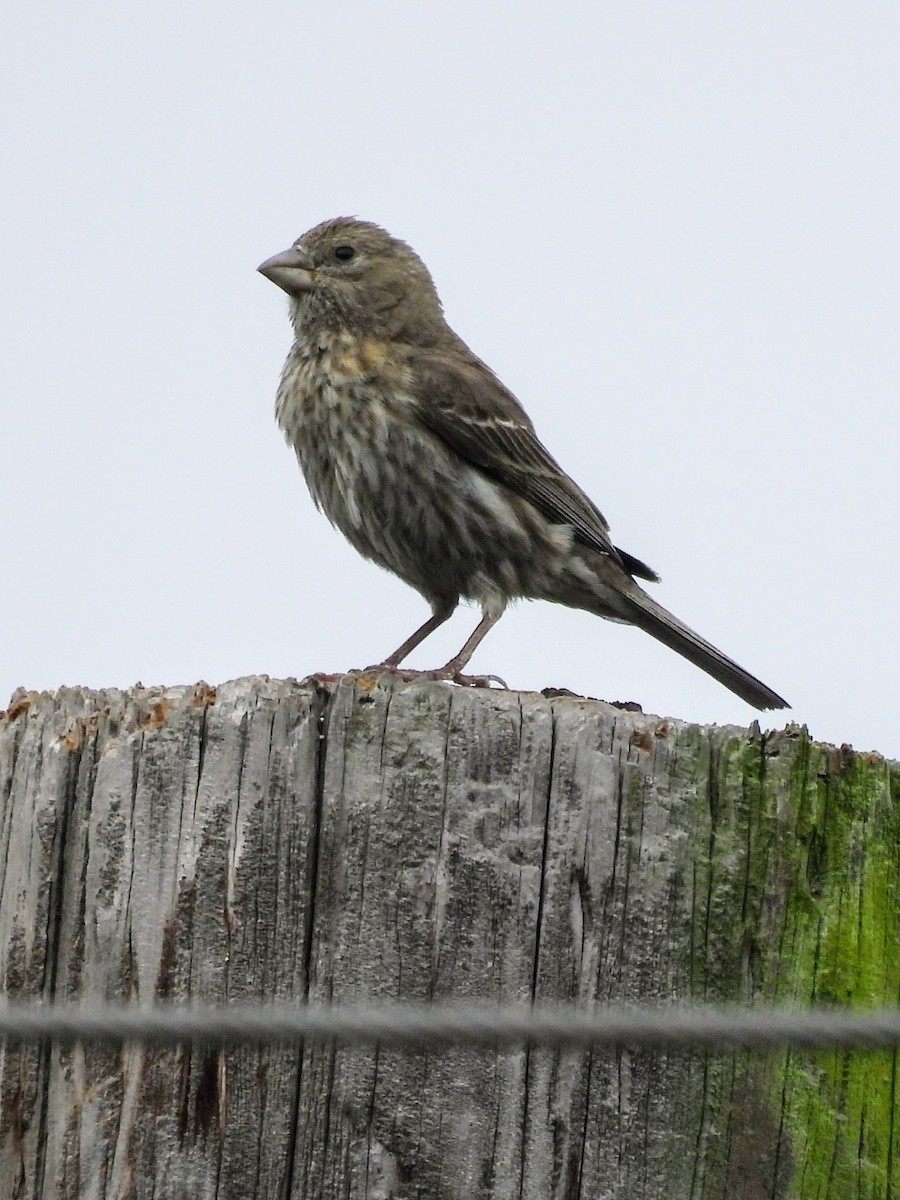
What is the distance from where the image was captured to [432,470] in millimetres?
5844

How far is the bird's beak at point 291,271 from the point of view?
21.3 feet

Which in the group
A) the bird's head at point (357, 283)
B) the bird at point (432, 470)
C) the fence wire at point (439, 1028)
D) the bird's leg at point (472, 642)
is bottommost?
the fence wire at point (439, 1028)

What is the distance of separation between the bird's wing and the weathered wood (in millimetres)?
3261

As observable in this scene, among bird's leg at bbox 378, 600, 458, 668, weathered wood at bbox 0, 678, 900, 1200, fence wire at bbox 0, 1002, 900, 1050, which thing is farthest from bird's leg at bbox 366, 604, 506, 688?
fence wire at bbox 0, 1002, 900, 1050

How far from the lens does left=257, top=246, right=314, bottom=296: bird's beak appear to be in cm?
648

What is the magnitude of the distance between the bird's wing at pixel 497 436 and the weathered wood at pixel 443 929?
3.26m

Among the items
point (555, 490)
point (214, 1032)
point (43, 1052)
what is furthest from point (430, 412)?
point (214, 1032)

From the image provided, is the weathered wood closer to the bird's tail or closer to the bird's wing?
the bird's wing

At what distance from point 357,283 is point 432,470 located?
109cm

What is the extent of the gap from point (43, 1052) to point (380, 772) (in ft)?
2.25

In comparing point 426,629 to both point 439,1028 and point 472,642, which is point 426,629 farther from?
point 439,1028

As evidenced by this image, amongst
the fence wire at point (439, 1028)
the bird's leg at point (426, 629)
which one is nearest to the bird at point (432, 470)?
the bird's leg at point (426, 629)

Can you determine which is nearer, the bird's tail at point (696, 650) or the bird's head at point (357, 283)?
the bird's tail at point (696, 650)

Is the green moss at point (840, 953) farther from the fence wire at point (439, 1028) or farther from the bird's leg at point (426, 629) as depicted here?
the bird's leg at point (426, 629)
